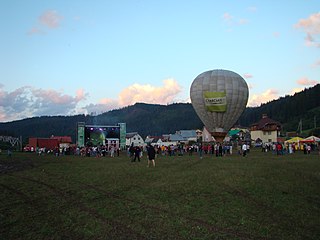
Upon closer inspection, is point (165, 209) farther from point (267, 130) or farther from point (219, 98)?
point (267, 130)

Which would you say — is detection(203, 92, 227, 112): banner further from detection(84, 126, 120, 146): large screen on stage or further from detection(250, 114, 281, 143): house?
detection(250, 114, 281, 143): house

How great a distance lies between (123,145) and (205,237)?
203 ft

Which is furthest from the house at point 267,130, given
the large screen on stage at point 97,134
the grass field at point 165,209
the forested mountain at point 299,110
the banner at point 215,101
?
the grass field at point 165,209

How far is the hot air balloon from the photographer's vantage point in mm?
47062

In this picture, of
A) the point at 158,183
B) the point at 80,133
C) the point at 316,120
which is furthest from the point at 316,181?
the point at 316,120

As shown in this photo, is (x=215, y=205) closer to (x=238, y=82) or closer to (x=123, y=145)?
(x=238, y=82)

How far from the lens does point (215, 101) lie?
47219 mm

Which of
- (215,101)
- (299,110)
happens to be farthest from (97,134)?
(299,110)

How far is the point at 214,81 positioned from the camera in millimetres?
47531

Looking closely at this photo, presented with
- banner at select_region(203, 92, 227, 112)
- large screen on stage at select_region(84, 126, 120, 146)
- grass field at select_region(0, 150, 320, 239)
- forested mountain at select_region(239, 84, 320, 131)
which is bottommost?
grass field at select_region(0, 150, 320, 239)

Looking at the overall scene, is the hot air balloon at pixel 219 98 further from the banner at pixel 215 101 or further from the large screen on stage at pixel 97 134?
the large screen on stage at pixel 97 134

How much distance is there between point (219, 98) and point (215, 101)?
70cm

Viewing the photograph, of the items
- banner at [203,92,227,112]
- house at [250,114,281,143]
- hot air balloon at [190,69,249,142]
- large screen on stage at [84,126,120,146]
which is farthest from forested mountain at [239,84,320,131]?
banner at [203,92,227,112]

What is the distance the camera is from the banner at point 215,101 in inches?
1845
